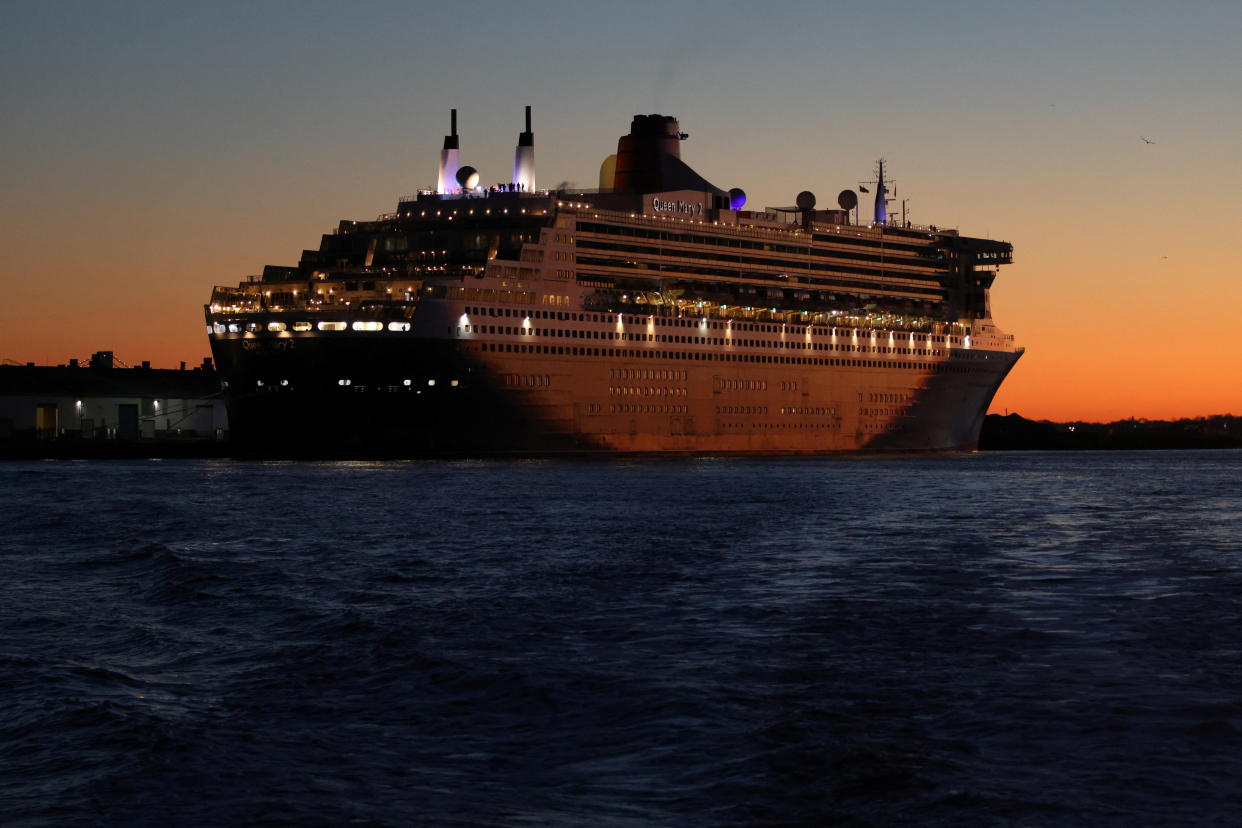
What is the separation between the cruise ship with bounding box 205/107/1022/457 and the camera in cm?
8725

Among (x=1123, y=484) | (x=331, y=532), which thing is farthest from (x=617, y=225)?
(x=331, y=532)

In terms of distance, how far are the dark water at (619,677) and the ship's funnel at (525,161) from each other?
66.0 meters

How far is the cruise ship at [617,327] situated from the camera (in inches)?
3435

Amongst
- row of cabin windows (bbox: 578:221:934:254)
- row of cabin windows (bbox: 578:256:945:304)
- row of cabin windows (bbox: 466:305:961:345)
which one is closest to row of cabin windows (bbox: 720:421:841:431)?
row of cabin windows (bbox: 466:305:961:345)

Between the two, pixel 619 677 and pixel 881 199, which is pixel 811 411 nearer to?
pixel 881 199

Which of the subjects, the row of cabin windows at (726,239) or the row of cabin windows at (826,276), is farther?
the row of cabin windows at (726,239)

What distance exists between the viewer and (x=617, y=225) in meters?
104

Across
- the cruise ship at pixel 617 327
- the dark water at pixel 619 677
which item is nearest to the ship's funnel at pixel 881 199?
the cruise ship at pixel 617 327

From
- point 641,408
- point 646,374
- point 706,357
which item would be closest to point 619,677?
point 641,408

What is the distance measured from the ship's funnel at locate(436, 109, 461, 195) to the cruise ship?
174 millimetres

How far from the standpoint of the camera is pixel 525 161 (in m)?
106

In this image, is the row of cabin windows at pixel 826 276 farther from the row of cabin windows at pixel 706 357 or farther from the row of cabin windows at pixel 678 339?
the row of cabin windows at pixel 706 357

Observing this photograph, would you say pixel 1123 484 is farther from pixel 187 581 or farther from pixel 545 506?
pixel 187 581

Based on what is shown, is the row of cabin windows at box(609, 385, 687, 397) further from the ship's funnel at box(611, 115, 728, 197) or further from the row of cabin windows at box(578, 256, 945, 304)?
the ship's funnel at box(611, 115, 728, 197)
